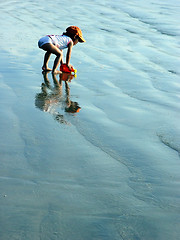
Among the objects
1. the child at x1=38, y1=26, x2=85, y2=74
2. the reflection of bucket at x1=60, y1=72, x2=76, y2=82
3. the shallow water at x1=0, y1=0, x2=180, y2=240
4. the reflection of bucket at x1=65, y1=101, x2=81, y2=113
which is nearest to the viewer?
the shallow water at x1=0, y1=0, x2=180, y2=240

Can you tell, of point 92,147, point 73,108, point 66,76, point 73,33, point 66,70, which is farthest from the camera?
point 73,33

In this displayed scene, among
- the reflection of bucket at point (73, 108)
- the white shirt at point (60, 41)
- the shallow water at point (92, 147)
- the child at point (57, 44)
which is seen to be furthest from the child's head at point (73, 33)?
the reflection of bucket at point (73, 108)

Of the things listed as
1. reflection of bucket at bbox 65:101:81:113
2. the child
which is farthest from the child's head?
reflection of bucket at bbox 65:101:81:113

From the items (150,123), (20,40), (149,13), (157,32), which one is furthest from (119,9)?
(150,123)

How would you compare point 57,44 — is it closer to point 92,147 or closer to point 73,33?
point 73,33

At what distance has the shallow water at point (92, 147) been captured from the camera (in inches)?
82.4

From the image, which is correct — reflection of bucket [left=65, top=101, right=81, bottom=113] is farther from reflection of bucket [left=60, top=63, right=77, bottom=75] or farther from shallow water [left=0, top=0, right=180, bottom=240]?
reflection of bucket [left=60, top=63, right=77, bottom=75]

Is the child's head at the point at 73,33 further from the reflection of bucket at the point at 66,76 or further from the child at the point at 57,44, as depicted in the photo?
the reflection of bucket at the point at 66,76

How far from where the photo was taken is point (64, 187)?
240cm

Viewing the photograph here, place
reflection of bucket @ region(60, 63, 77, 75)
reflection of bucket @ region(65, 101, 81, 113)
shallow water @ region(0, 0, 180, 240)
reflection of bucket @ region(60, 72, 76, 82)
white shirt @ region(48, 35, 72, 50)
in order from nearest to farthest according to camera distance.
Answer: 1. shallow water @ region(0, 0, 180, 240)
2. reflection of bucket @ region(65, 101, 81, 113)
3. reflection of bucket @ region(60, 72, 76, 82)
4. reflection of bucket @ region(60, 63, 77, 75)
5. white shirt @ region(48, 35, 72, 50)

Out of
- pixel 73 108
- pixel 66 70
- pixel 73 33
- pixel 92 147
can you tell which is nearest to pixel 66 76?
pixel 66 70

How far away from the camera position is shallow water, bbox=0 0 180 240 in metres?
2.09

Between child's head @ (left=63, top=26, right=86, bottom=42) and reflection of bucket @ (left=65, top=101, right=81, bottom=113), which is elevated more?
child's head @ (left=63, top=26, right=86, bottom=42)

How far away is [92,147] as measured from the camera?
9.91 feet
